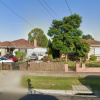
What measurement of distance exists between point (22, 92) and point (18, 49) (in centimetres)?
2447

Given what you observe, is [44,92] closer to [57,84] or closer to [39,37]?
[57,84]

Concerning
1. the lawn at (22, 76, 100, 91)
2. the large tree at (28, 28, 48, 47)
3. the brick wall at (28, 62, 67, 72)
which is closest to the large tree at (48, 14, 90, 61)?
the brick wall at (28, 62, 67, 72)

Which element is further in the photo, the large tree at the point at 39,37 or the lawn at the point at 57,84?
the large tree at the point at 39,37

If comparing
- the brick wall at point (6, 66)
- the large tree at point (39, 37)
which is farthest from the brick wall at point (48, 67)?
the large tree at point (39, 37)

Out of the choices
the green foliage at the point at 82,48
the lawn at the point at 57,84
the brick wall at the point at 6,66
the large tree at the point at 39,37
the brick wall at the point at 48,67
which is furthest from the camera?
the large tree at the point at 39,37

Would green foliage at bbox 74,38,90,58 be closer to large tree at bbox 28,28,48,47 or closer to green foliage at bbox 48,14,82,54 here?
green foliage at bbox 48,14,82,54

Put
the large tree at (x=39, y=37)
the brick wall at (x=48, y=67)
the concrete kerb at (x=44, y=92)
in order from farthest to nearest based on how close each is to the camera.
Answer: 1. the large tree at (x=39, y=37)
2. the brick wall at (x=48, y=67)
3. the concrete kerb at (x=44, y=92)

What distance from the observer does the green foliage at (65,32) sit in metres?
22.7

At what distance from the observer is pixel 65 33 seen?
74.9ft

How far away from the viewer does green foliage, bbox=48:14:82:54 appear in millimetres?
22656

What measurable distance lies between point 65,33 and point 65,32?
715mm

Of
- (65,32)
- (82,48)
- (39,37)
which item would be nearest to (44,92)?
(82,48)

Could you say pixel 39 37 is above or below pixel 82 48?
above

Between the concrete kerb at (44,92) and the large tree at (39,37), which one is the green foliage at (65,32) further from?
the large tree at (39,37)
